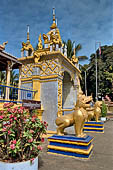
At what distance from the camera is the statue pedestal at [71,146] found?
13.8 ft

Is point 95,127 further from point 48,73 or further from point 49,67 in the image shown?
point 49,67

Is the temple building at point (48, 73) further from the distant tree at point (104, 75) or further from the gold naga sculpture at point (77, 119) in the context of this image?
the distant tree at point (104, 75)

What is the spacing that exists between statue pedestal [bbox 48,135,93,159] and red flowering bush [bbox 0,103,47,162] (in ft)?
4.96

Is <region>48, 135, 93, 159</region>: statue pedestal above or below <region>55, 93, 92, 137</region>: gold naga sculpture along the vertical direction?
below

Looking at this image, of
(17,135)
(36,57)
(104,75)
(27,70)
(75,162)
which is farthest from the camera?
(104,75)

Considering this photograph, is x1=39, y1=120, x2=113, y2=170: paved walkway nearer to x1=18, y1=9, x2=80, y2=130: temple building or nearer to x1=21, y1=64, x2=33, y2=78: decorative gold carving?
x1=18, y1=9, x2=80, y2=130: temple building

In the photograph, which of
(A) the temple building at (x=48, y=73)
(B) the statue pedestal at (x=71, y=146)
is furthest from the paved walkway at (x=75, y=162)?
(A) the temple building at (x=48, y=73)

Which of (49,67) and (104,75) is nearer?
(49,67)

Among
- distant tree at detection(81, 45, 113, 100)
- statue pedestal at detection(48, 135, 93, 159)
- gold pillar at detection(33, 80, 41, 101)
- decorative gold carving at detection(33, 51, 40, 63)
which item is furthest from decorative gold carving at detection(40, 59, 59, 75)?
distant tree at detection(81, 45, 113, 100)

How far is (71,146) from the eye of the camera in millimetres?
4387

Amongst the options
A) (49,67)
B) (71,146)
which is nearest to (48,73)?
Answer: (49,67)

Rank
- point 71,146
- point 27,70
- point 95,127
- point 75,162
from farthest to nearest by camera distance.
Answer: point 27,70
point 95,127
point 71,146
point 75,162

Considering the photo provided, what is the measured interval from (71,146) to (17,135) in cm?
200

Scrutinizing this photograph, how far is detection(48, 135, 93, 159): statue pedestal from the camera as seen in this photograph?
4.20m
